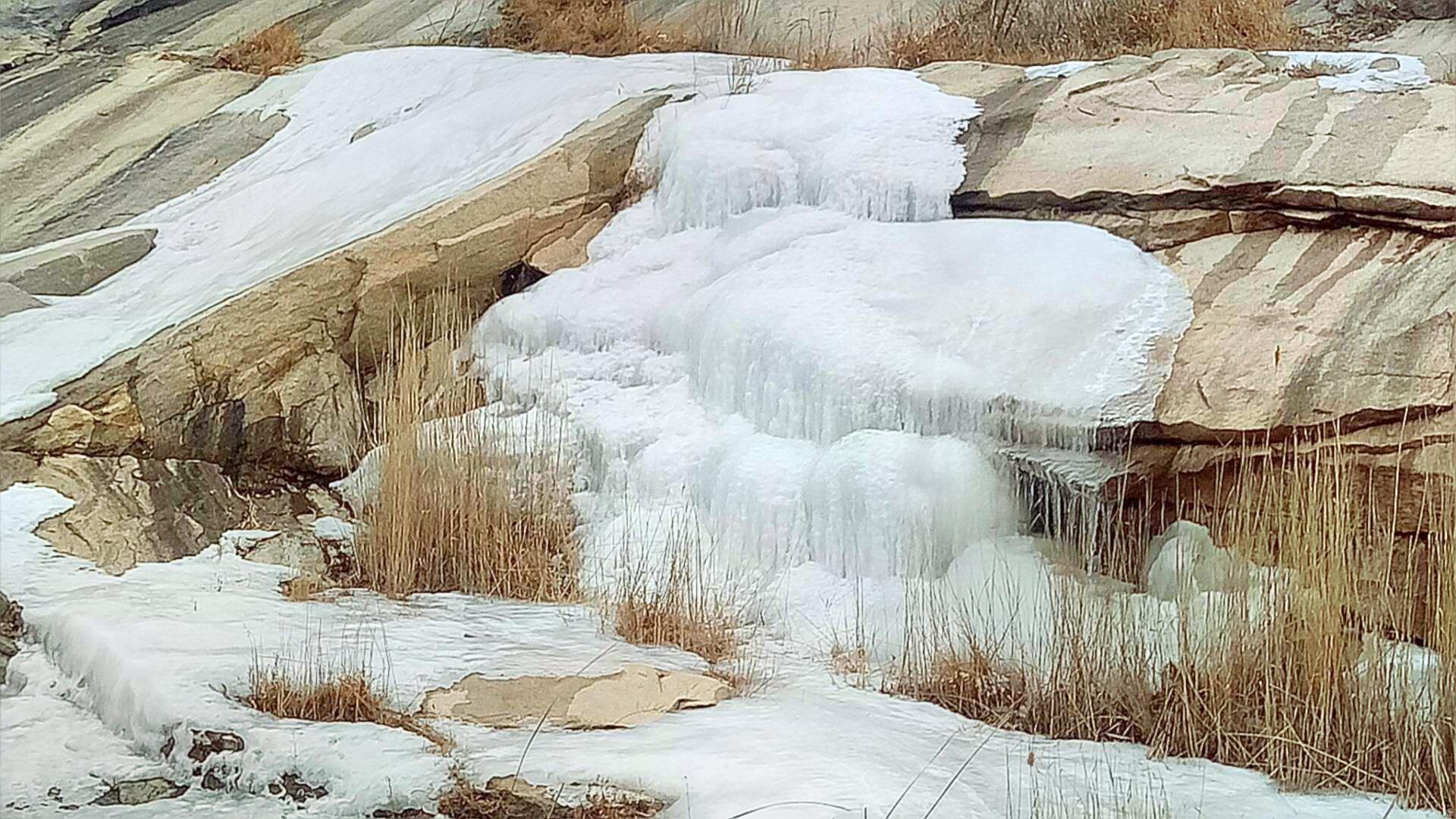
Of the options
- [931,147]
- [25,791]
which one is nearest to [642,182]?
[931,147]

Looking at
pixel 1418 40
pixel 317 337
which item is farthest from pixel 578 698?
pixel 1418 40

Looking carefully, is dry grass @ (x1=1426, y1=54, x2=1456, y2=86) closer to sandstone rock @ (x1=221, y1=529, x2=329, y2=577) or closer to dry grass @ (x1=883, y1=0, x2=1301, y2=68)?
dry grass @ (x1=883, y1=0, x2=1301, y2=68)

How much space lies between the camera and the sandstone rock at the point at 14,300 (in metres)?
2.68

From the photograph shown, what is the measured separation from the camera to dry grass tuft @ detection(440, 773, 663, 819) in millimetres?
1557

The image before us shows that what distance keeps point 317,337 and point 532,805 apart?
5.07 feet

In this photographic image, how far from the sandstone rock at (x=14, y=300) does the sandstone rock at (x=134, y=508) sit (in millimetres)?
395

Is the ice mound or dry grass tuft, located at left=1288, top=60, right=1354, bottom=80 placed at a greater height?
dry grass tuft, located at left=1288, top=60, right=1354, bottom=80

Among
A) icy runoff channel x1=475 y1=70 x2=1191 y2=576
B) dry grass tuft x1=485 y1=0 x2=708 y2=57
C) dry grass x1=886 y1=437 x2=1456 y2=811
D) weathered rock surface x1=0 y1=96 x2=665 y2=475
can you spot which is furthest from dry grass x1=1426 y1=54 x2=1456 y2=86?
dry grass tuft x1=485 y1=0 x2=708 y2=57

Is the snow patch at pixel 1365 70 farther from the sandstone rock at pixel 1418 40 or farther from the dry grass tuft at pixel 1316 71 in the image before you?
the sandstone rock at pixel 1418 40

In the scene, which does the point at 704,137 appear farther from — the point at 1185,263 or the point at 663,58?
the point at 1185,263

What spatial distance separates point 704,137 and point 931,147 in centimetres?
52

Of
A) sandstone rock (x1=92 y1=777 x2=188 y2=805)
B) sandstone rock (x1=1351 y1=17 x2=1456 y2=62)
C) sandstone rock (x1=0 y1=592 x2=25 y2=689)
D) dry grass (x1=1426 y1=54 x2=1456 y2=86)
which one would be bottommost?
sandstone rock (x1=92 y1=777 x2=188 y2=805)

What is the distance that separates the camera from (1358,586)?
6.76ft

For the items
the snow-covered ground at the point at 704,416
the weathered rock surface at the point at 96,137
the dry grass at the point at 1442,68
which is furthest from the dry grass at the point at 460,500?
the dry grass at the point at 1442,68
